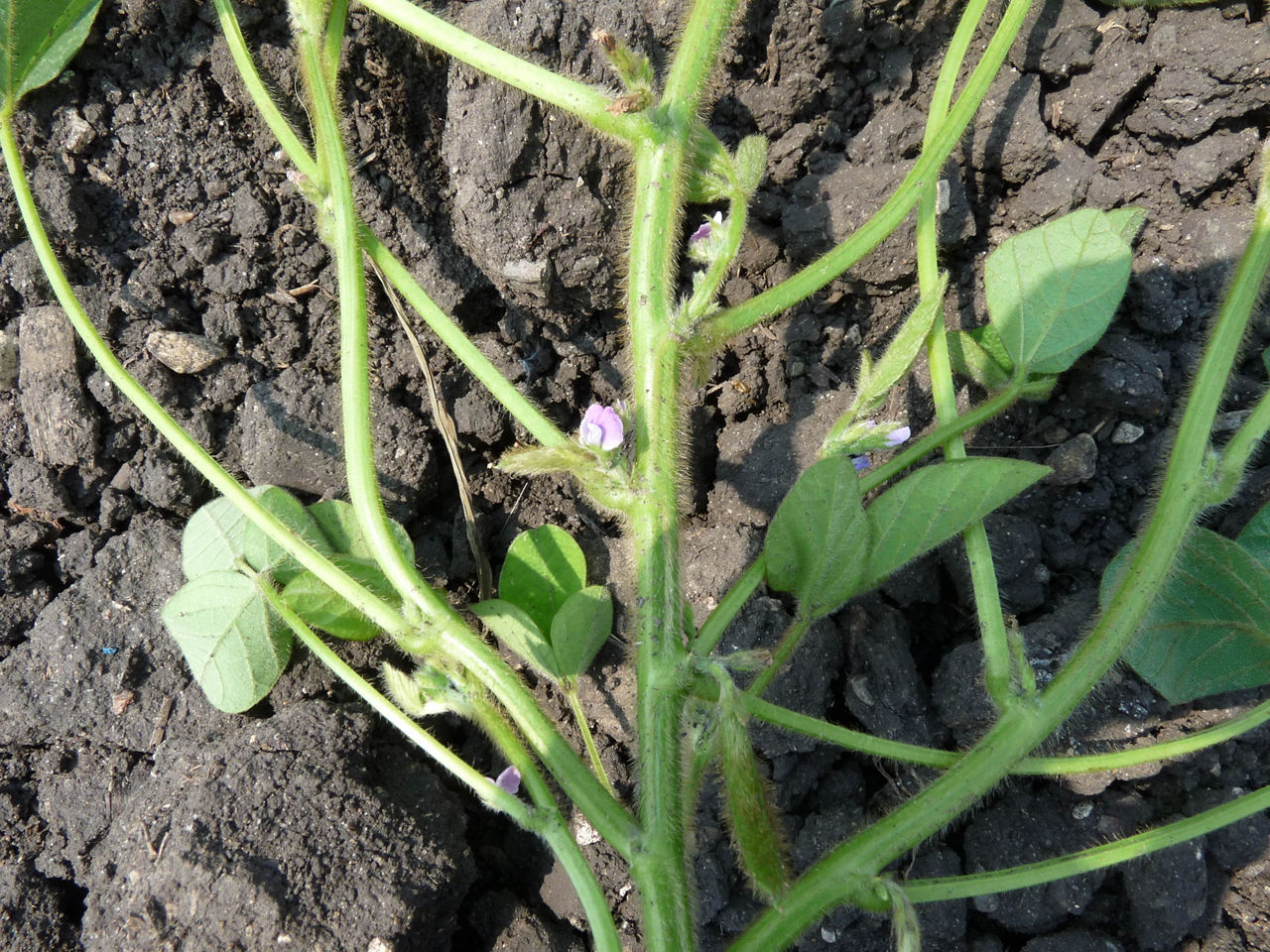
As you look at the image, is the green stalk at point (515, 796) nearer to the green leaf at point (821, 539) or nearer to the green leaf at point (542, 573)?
the green leaf at point (542, 573)

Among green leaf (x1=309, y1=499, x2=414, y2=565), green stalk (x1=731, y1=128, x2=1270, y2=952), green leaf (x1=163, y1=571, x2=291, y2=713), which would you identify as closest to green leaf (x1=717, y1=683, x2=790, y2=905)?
green stalk (x1=731, y1=128, x2=1270, y2=952)

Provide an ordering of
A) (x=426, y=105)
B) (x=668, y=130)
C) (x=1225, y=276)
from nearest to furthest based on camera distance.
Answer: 1. (x=668, y=130)
2. (x=1225, y=276)
3. (x=426, y=105)

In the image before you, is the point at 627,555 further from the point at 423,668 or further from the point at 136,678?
the point at 136,678

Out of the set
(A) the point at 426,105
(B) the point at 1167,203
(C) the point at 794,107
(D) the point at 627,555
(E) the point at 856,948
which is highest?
(A) the point at 426,105

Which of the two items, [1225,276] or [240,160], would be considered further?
[240,160]

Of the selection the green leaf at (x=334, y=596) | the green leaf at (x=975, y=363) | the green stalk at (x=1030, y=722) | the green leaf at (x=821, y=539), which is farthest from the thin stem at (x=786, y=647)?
the green leaf at (x=334, y=596)

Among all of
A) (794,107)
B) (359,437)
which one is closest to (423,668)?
(359,437)
